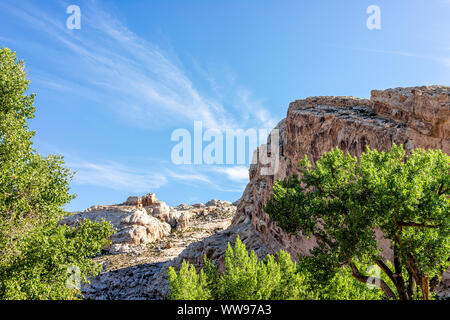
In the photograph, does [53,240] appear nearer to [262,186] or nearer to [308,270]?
[308,270]

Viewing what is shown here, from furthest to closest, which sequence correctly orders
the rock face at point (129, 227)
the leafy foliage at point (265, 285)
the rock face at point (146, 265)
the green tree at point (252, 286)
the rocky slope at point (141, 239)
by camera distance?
1. the rock face at point (129, 227)
2. the rocky slope at point (141, 239)
3. the rock face at point (146, 265)
4. the leafy foliage at point (265, 285)
5. the green tree at point (252, 286)

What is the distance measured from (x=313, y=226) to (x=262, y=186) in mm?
43144

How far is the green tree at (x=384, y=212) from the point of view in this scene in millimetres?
16266

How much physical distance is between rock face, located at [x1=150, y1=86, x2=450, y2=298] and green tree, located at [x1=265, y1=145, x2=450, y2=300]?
7627mm

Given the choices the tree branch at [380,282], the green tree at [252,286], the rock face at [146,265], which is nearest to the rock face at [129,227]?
the rock face at [146,265]

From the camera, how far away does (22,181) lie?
692 inches

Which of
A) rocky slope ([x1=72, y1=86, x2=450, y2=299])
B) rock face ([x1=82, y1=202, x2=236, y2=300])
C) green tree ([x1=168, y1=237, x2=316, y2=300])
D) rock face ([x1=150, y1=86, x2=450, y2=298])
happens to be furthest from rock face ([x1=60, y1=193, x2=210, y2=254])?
green tree ([x1=168, y1=237, x2=316, y2=300])

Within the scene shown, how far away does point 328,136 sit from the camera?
47219 millimetres

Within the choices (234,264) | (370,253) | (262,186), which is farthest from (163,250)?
(370,253)

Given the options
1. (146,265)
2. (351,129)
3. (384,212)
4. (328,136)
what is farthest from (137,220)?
(384,212)

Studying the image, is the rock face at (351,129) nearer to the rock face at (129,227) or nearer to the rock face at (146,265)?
the rock face at (146,265)

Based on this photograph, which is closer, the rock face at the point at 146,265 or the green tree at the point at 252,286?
the green tree at the point at 252,286

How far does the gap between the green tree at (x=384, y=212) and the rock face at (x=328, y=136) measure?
25.0ft
